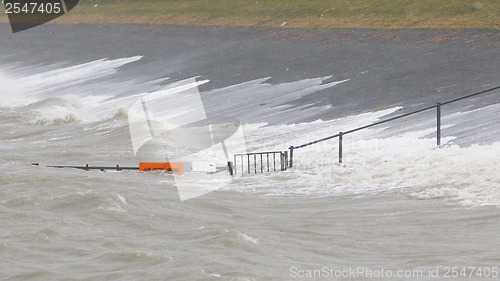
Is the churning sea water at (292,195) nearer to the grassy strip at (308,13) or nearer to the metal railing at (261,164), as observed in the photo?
the metal railing at (261,164)

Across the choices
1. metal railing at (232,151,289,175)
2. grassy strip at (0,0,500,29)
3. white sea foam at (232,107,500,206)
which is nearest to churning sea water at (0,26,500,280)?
white sea foam at (232,107,500,206)

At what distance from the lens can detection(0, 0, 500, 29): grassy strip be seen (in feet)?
105

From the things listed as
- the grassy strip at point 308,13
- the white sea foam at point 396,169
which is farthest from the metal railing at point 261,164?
the grassy strip at point 308,13

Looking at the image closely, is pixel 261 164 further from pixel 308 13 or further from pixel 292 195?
pixel 308 13

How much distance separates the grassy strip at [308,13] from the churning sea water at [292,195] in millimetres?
4701

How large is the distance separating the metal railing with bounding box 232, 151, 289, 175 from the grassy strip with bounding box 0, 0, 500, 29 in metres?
15.4

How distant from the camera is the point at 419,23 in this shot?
32.4 m

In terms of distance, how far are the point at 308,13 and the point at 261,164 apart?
24.7 meters

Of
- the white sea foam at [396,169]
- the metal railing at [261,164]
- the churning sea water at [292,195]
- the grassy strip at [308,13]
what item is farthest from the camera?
the grassy strip at [308,13]

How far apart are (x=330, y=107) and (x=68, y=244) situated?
43.4ft

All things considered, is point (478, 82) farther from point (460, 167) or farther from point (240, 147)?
point (460, 167)

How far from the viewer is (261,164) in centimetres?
1599

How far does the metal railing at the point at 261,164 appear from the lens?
1622 centimetres

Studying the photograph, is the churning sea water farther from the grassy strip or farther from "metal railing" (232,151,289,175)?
the grassy strip
